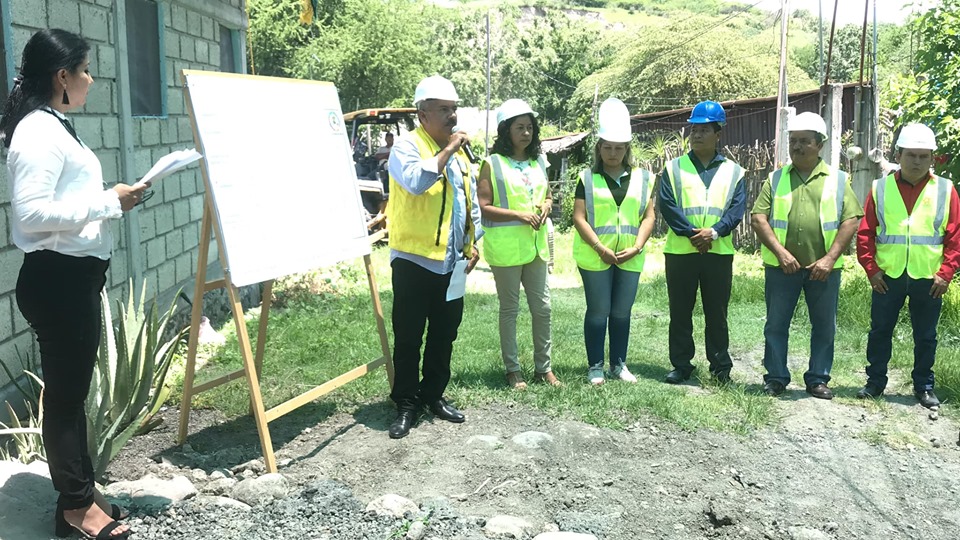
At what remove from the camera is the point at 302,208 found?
5094mm

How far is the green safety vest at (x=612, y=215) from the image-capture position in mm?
6113

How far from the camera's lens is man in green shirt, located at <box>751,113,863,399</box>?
589 cm

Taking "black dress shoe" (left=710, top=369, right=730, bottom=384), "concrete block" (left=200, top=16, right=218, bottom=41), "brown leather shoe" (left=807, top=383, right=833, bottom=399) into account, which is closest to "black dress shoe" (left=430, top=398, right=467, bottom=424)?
"black dress shoe" (left=710, top=369, right=730, bottom=384)

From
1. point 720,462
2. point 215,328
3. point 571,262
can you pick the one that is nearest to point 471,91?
point 571,262

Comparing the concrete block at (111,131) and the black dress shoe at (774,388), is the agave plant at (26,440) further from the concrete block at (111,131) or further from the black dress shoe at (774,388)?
the black dress shoe at (774,388)

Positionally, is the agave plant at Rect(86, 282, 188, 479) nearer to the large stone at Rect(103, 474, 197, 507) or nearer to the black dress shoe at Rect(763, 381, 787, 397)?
the large stone at Rect(103, 474, 197, 507)

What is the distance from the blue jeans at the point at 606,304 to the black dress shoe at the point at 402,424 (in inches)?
60.0

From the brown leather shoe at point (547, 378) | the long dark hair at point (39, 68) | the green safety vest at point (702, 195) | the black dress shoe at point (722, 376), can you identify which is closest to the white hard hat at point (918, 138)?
the green safety vest at point (702, 195)

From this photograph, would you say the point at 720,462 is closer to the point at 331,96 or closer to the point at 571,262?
the point at 331,96

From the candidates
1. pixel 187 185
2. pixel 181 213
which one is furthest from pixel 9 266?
pixel 187 185

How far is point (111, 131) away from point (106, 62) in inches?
19.5

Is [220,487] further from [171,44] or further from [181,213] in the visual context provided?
[171,44]

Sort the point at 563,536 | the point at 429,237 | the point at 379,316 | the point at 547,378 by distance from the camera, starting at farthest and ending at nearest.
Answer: the point at 547,378 < the point at 379,316 < the point at 429,237 < the point at 563,536

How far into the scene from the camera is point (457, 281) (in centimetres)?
532
